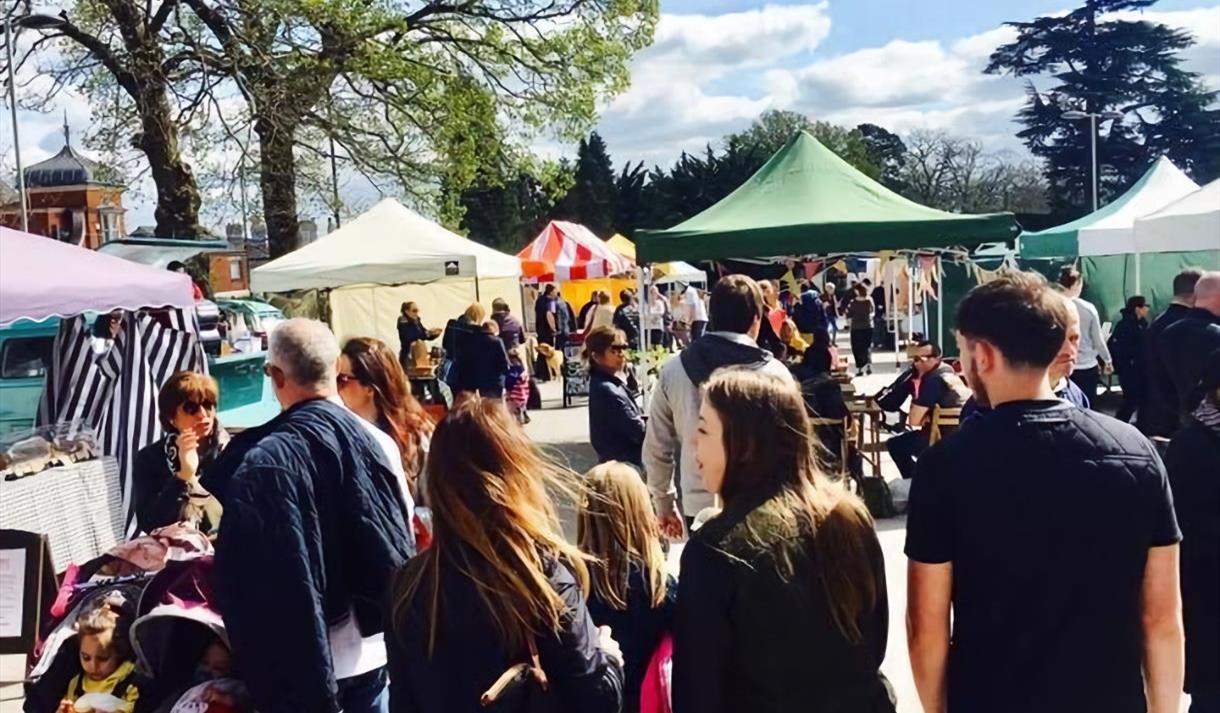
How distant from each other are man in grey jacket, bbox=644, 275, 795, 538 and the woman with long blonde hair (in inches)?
63.1

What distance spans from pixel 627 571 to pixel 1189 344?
417cm

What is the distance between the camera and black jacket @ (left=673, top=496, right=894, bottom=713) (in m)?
2.33

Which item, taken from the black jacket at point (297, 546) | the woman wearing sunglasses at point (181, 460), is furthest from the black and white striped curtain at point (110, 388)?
the black jacket at point (297, 546)

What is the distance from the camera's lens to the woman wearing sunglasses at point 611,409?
6113 mm

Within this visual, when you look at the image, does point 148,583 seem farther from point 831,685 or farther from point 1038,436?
point 1038,436

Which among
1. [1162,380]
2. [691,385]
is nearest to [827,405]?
[1162,380]

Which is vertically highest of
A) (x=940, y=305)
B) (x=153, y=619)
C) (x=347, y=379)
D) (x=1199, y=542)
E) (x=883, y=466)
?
(x=347, y=379)

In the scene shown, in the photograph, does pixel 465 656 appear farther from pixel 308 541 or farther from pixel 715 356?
pixel 715 356

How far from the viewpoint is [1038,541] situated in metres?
2.38

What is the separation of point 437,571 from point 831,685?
0.86 m

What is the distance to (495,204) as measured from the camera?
58.4 m

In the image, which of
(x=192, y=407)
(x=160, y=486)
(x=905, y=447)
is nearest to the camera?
(x=160, y=486)

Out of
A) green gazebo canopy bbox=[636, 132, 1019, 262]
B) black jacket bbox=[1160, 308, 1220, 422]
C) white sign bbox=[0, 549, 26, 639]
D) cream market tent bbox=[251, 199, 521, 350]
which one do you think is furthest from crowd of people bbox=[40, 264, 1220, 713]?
cream market tent bbox=[251, 199, 521, 350]

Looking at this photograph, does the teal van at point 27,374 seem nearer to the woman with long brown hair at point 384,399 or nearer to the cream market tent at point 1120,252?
the woman with long brown hair at point 384,399
